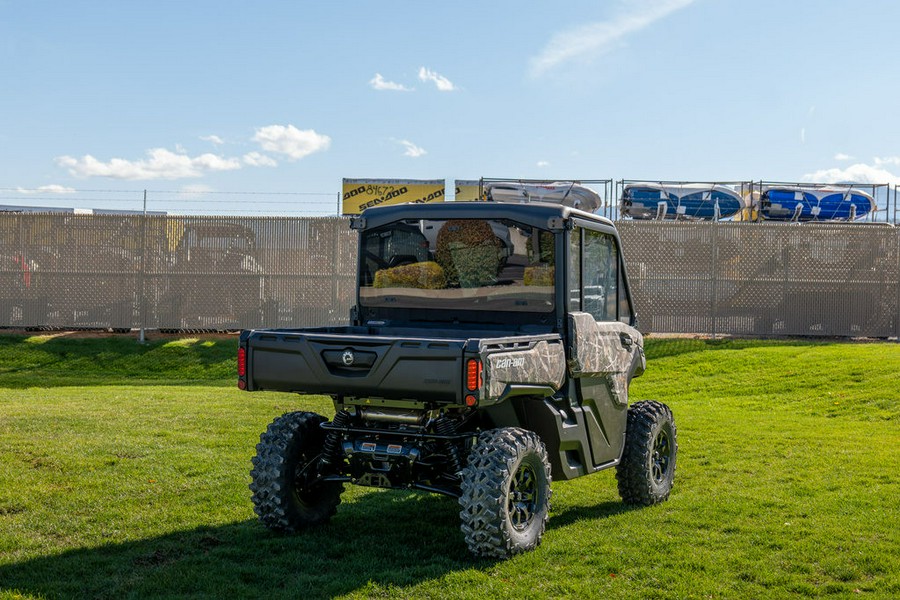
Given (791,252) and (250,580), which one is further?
(791,252)

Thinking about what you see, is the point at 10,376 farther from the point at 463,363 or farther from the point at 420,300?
the point at 463,363

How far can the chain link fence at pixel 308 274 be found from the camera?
75.7ft

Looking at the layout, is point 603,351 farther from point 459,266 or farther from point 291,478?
point 291,478

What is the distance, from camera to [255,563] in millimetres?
6438

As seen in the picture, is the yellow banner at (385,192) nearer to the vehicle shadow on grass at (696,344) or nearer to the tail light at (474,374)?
the vehicle shadow on grass at (696,344)

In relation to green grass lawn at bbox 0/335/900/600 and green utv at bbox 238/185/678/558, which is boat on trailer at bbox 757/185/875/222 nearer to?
green grass lawn at bbox 0/335/900/600

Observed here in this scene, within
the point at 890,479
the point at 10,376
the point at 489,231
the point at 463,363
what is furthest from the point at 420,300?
the point at 10,376

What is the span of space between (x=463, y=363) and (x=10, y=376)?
15825 mm

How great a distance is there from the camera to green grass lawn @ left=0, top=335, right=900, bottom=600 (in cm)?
607

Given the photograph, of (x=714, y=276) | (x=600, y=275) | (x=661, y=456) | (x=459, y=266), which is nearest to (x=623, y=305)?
(x=600, y=275)

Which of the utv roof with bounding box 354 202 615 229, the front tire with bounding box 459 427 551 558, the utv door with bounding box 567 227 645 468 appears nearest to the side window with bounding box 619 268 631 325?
the utv door with bounding box 567 227 645 468

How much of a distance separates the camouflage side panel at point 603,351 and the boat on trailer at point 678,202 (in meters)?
16.4

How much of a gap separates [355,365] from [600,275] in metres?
2.34

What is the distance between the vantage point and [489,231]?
753 cm
